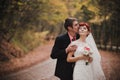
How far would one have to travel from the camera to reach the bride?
3.75 m

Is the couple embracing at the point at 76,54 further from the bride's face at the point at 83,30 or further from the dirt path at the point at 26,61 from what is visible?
the dirt path at the point at 26,61

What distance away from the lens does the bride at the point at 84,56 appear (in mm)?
3746

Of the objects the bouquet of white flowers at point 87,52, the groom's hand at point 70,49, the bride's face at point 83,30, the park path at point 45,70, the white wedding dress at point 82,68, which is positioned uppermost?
the bride's face at point 83,30

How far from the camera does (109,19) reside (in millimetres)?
7469

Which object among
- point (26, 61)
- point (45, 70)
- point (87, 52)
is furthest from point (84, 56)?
point (26, 61)

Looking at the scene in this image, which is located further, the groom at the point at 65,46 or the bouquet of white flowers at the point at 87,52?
the groom at the point at 65,46

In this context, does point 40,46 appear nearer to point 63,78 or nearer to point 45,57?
point 45,57

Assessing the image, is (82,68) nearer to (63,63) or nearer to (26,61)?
(63,63)

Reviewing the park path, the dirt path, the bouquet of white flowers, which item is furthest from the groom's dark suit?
the dirt path

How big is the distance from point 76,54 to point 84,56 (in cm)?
11

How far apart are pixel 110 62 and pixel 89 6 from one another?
141 centimetres

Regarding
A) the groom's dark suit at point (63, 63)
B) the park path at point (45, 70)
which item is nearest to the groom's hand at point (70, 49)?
the groom's dark suit at point (63, 63)

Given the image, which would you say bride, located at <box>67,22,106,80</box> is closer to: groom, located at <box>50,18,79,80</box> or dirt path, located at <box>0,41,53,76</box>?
groom, located at <box>50,18,79,80</box>

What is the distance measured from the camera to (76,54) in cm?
378
